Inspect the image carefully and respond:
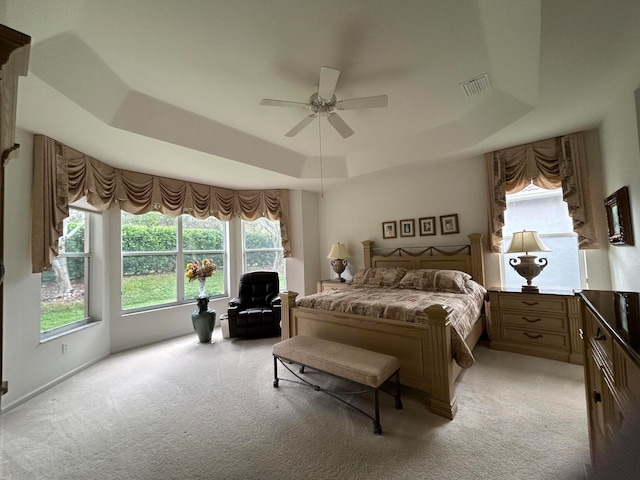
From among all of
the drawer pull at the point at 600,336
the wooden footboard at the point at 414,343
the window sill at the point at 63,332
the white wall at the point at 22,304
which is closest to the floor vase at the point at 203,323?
the window sill at the point at 63,332

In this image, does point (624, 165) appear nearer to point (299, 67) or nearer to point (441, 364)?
point (441, 364)

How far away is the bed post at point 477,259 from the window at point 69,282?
5.39m

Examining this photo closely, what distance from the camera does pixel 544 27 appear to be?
1.65 meters

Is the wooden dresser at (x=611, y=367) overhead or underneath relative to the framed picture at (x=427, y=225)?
→ underneath

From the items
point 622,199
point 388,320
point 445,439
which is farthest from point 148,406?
point 622,199

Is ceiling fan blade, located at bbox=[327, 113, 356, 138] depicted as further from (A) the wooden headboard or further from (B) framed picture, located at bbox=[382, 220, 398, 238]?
(A) the wooden headboard

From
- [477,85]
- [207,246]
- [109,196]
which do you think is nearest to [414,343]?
[477,85]

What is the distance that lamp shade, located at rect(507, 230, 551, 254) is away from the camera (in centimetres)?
314

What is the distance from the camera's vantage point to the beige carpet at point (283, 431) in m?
1.67

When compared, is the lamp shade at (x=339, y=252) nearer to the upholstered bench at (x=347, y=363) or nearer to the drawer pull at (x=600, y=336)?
the upholstered bench at (x=347, y=363)

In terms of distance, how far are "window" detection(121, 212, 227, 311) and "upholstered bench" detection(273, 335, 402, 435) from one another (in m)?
2.87

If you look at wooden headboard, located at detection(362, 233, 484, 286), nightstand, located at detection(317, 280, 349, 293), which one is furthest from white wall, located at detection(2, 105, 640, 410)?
nightstand, located at detection(317, 280, 349, 293)

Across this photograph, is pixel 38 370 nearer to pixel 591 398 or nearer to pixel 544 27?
pixel 591 398

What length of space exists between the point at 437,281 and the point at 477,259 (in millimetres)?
785
